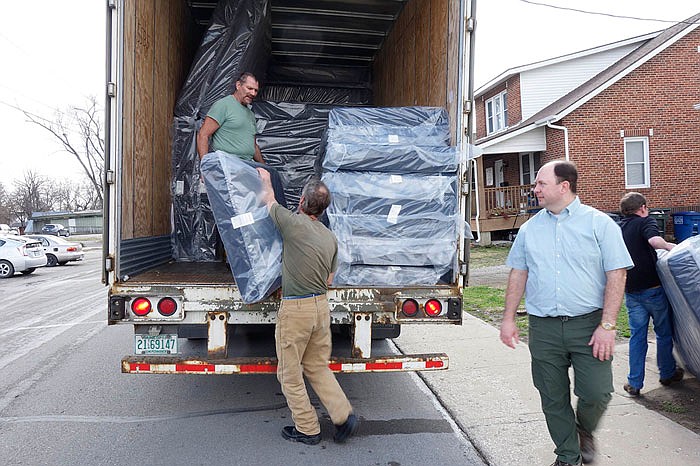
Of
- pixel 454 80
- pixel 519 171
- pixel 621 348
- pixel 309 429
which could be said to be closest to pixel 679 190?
pixel 519 171

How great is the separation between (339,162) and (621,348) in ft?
12.8

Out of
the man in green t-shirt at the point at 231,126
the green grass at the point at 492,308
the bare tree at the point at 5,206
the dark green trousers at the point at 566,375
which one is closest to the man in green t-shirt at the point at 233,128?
the man in green t-shirt at the point at 231,126

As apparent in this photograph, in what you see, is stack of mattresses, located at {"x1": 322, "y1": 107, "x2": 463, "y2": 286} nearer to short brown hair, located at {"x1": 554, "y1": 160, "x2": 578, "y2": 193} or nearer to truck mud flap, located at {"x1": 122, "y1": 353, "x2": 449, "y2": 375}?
truck mud flap, located at {"x1": 122, "y1": 353, "x2": 449, "y2": 375}

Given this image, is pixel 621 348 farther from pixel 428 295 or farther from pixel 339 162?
pixel 339 162

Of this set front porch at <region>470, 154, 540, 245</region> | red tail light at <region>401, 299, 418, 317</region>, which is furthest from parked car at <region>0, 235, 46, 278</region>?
red tail light at <region>401, 299, 418, 317</region>

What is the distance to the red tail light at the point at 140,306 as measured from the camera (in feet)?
12.0

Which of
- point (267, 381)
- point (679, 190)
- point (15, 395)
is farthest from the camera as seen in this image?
point (679, 190)

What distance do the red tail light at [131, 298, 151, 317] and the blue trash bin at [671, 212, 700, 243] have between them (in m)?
15.4

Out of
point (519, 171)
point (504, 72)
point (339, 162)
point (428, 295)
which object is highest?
point (504, 72)

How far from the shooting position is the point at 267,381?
530 cm

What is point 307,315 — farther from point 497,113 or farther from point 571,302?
point 497,113

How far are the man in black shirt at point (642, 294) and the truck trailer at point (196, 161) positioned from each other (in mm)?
1537

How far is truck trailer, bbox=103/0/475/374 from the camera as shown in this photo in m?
3.69

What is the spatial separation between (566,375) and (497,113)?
21.7 meters
